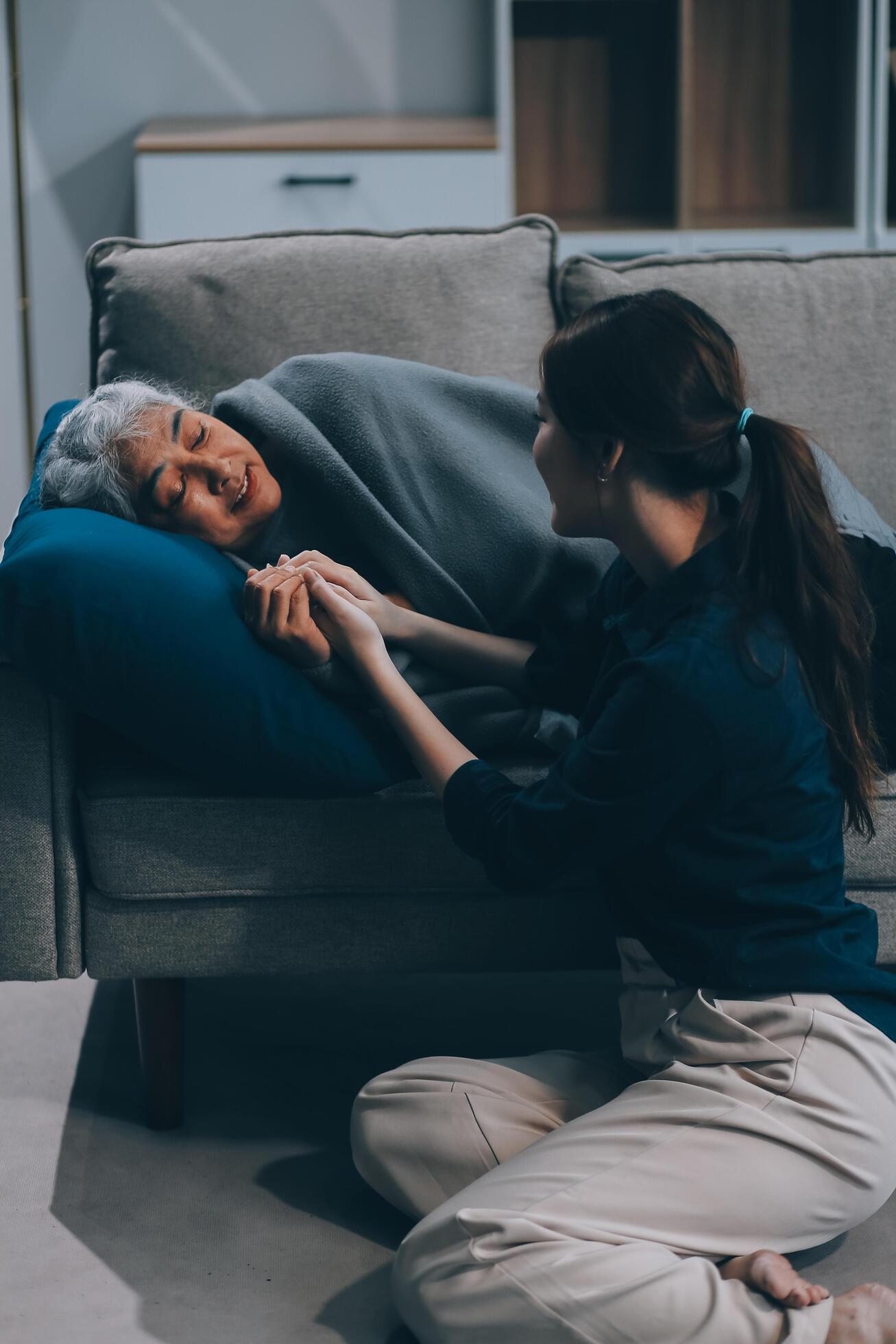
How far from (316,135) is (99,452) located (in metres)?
2.01

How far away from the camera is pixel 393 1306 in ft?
3.95

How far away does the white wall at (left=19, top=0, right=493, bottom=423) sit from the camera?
3426 mm

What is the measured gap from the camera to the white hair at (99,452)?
1441 mm

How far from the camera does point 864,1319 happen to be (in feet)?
3.54

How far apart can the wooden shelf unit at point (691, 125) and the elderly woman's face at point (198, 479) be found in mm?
2023

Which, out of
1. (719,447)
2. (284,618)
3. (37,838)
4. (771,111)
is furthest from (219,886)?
(771,111)

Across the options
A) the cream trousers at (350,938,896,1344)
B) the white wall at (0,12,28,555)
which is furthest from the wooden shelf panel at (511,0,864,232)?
the cream trousers at (350,938,896,1344)

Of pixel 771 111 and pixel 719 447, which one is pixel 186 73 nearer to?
pixel 771 111

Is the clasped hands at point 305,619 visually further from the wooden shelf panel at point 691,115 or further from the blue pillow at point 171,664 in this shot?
the wooden shelf panel at point 691,115

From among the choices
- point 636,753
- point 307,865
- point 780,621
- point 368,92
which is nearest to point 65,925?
point 307,865

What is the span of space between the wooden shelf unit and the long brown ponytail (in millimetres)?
2310

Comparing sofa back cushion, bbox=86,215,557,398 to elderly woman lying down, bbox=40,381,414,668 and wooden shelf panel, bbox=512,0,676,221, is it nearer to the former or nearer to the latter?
elderly woman lying down, bbox=40,381,414,668

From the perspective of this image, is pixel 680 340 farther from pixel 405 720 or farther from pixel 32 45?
pixel 32 45

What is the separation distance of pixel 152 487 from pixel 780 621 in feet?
2.17
